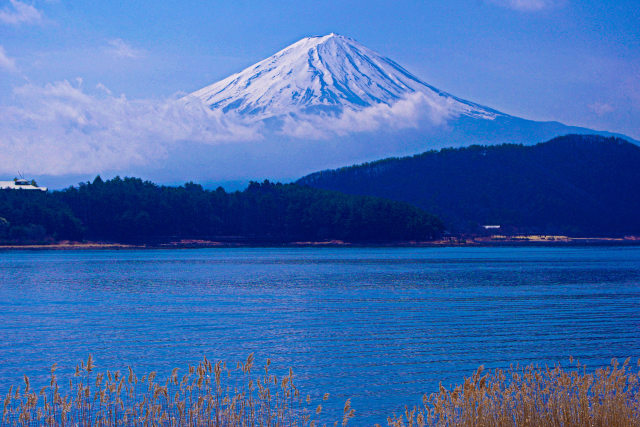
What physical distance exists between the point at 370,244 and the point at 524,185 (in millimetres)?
42002

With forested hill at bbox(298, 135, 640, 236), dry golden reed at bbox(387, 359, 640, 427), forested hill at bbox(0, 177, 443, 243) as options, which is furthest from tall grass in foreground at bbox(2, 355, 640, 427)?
forested hill at bbox(298, 135, 640, 236)

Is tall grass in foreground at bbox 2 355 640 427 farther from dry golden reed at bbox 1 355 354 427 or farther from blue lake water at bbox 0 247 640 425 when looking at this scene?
blue lake water at bbox 0 247 640 425

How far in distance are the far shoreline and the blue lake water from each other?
53.1 metres

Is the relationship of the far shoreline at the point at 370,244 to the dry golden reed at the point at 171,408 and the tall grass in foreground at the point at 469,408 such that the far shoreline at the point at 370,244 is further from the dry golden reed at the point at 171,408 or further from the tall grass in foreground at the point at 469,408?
the tall grass in foreground at the point at 469,408

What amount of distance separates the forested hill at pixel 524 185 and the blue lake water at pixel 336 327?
295ft

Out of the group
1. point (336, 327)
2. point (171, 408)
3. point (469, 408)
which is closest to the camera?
point (469, 408)

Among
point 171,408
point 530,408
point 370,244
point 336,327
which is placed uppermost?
point 370,244

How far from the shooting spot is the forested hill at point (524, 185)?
5133 inches

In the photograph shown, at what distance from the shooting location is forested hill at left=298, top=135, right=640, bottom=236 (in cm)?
13038

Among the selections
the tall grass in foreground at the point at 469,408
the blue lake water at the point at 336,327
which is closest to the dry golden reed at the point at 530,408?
the tall grass in foreground at the point at 469,408

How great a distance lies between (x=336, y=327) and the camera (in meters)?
23.0

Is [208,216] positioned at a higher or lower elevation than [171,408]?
higher

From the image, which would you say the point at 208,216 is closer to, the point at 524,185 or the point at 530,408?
the point at 524,185

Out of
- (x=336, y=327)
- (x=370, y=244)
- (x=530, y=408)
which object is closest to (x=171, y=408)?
(x=530, y=408)
